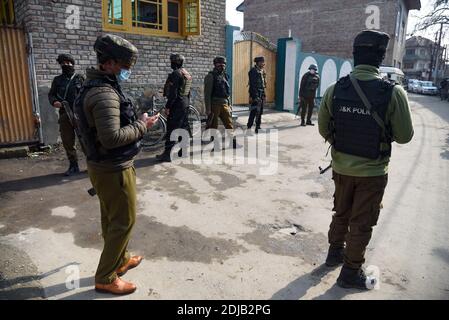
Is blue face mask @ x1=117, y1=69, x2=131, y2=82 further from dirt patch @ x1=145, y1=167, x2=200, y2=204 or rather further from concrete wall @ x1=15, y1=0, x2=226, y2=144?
concrete wall @ x1=15, y1=0, x2=226, y2=144

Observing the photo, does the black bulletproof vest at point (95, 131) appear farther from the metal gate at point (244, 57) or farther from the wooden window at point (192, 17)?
the metal gate at point (244, 57)

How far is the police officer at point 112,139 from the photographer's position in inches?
82.8

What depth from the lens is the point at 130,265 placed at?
9.29 feet

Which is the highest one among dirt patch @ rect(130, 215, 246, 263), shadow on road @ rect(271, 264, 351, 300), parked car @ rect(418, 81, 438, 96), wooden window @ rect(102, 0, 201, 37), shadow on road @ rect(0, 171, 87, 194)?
wooden window @ rect(102, 0, 201, 37)

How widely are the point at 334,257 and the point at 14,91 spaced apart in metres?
6.01

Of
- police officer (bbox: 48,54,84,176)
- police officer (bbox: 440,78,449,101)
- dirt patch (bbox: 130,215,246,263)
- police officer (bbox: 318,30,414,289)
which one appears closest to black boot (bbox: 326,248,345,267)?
police officer (bbox: 318,30,414,289)

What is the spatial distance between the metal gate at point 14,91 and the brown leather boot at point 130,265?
4635 mm

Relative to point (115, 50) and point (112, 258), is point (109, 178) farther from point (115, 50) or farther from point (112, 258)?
point (115, 50)

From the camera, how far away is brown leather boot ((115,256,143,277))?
273 cm

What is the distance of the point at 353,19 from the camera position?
991 inches

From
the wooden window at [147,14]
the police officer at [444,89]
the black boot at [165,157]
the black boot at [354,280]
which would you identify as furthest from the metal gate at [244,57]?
the police officer at [444,89]

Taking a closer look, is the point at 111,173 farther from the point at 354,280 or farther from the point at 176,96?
the point at 176,96

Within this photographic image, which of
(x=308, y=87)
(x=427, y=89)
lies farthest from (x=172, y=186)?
(x=427, y=89)

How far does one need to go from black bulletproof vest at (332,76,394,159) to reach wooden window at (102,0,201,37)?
6.09m
